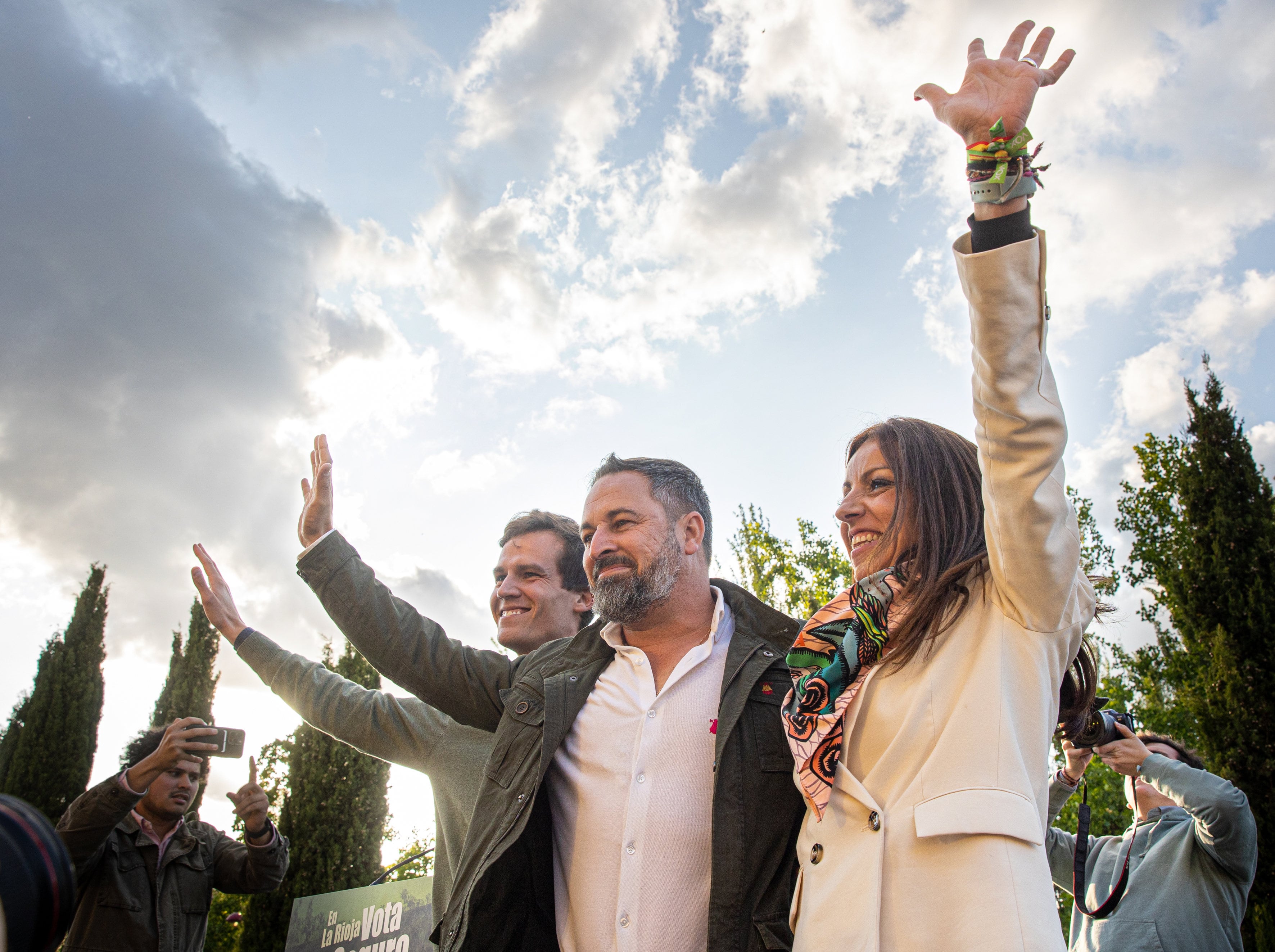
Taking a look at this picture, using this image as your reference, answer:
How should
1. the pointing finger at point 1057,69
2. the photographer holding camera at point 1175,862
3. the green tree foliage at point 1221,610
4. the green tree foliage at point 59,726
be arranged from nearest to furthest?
1. the pointing finger at point 1057,69
2. the photographer holding camera at point 1175,862
3. the green tree foliage at point 1221,610
4. the green tree foliage at point 59,726

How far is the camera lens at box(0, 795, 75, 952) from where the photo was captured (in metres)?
0.80

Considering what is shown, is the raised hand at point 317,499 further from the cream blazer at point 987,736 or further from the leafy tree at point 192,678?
the leafy tree at point 192,678

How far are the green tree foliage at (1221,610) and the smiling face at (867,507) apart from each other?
1058 centimetres

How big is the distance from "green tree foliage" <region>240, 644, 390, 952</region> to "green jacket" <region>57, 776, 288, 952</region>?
272 inches

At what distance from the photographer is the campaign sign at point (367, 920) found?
4.05 metres

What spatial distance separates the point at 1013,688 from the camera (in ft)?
4.93

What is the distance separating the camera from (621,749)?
2.36 m

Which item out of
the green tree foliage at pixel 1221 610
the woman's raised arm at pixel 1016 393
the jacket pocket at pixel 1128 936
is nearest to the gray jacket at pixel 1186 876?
the jacket pocket at pixel 1128 936

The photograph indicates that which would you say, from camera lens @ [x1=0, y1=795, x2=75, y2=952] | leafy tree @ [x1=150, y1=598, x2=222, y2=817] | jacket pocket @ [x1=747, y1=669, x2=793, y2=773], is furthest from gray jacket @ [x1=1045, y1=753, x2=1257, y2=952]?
leafy tree @ [x1=150, y1=598, x2=222, y2=817]

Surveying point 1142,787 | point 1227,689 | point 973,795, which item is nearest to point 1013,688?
point 973,795

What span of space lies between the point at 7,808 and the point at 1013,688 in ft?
5.05

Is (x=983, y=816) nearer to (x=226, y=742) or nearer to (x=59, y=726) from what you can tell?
(x=226, y=742)

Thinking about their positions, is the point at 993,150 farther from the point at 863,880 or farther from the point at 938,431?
the point at 863,880

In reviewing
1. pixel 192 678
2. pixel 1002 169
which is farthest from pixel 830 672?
pixel 192 678
